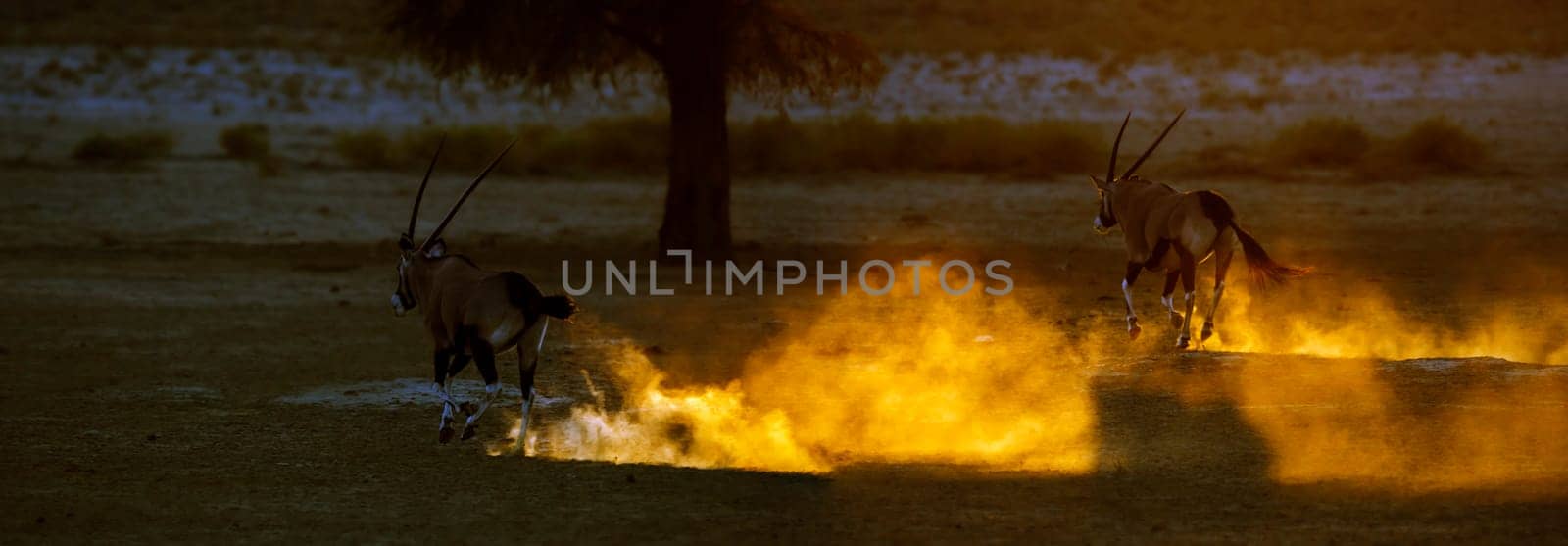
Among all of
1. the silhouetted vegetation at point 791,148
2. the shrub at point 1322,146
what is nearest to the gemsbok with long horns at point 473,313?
the silhouetted vegetation at point 791,148

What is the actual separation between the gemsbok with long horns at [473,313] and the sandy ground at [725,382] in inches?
17.3

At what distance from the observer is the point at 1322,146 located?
29.8 meters

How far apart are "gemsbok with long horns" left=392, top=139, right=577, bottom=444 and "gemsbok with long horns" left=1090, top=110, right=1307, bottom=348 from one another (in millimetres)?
4249

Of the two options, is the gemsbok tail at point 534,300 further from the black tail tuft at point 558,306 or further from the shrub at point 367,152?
the shrub at point 367,152

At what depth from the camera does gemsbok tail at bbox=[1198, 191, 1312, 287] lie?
Answer: 12.6m

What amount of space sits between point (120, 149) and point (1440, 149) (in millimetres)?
20646

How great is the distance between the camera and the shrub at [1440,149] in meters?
28.4

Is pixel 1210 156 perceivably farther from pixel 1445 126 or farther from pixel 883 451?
pixel 883 451

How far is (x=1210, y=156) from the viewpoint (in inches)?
1192

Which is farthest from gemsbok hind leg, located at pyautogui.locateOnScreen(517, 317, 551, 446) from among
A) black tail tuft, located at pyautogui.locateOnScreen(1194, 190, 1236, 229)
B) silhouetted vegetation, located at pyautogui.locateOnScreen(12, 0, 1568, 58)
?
silhouetted vegetation, located at pyautogui.locateOnScreen(12, 0, 1568, 58)

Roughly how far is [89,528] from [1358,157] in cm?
2386

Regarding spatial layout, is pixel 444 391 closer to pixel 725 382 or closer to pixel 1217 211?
pixel 725 382

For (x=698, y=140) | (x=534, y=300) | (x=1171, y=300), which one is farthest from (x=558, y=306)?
(x=698, y=140)

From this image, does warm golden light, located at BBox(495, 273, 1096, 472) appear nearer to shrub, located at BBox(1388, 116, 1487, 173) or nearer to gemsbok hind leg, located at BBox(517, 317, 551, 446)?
gemsbok hind leg, located at BBox(517, 317, 551, 446)
